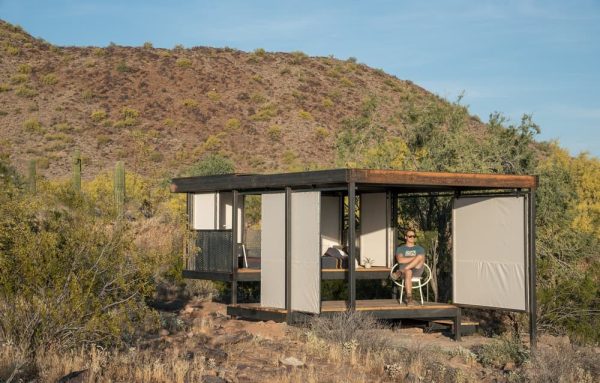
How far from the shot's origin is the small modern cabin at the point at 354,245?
13.1 meters

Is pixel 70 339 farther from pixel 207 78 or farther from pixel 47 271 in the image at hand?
pixel 207 78

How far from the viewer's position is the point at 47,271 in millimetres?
9867

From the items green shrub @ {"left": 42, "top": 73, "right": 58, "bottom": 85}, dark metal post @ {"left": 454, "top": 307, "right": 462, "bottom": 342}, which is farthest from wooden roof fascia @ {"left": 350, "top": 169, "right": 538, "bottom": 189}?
green shrub @ {"left": 42, "top": 73, "right": 58, "bottom": 85}

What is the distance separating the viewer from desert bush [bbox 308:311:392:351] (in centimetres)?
1169

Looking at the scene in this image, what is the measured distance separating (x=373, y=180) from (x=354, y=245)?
981mm

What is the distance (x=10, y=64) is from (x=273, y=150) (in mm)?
18559

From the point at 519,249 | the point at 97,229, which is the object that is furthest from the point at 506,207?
the point at 97,229

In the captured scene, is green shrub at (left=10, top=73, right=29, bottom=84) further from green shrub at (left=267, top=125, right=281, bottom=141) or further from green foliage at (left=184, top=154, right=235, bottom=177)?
green foliage at (left=184, top=154, right=235, bottom=177)

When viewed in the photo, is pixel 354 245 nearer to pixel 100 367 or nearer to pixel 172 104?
pixel 100 367

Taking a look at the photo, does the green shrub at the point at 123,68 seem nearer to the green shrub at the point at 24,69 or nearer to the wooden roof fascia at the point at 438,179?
the green shrub at the point at 24,69

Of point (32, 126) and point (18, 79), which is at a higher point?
point (18, 79)

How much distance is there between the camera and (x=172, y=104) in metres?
51.6

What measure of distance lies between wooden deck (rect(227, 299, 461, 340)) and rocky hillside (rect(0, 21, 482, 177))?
2629 centimetres

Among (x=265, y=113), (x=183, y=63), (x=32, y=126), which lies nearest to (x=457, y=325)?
(x=32, y=126)
